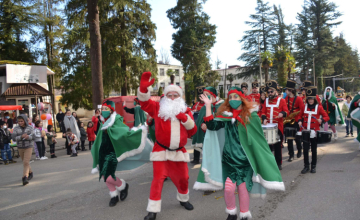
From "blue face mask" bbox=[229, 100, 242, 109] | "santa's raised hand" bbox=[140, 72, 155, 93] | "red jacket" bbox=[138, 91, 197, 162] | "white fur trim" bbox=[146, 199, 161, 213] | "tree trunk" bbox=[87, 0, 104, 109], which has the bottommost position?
"white fur trim" bbox=[146, 199, 161, 213]

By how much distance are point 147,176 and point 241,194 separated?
3.81m

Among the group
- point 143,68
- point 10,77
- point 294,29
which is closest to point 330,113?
point 143,68

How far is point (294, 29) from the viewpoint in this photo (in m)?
60.3

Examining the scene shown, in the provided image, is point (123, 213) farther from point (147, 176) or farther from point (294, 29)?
point (294, 29)

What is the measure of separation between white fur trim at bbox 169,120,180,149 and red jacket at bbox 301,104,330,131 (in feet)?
13.2

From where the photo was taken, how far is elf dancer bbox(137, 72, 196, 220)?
4156mm

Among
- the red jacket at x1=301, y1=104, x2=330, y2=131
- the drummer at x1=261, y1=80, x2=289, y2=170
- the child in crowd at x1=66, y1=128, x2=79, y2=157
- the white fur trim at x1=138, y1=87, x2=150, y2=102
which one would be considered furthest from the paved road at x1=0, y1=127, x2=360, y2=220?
the child in crowd at x1=66, y1=128, x2=79, y2=157

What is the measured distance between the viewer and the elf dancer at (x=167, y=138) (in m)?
4.16

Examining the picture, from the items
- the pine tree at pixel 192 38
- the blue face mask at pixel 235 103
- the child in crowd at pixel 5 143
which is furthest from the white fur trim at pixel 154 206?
the pine tree at pixel 192 38

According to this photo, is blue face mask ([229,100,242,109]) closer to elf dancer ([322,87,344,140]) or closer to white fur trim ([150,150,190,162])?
white fur trim ([150,150,190,162])

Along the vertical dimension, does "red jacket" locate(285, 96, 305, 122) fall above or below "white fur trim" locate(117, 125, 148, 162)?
above

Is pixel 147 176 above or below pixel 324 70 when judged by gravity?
below

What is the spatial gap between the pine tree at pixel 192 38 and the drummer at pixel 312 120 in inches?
1188

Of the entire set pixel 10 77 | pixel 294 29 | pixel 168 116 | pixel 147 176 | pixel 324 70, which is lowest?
pixel 147 176
